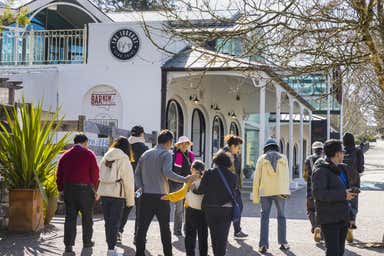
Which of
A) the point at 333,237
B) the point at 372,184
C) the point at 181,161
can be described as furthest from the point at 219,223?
the point at 372,184

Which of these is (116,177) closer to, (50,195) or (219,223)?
(219,223)

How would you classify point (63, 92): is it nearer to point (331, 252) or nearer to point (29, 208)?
point (29, 208)

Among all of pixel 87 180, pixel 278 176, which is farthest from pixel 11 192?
pixel 278 176

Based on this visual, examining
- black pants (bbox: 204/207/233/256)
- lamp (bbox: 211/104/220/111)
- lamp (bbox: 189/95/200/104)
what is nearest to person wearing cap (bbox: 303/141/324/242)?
black pants (bbox: 204/207/233/256)

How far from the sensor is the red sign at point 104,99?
17.8 m

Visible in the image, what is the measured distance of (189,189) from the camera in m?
7.17

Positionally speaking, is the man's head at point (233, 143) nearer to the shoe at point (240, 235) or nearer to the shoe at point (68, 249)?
the shoe at point (240, 235)

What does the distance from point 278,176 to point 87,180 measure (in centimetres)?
278

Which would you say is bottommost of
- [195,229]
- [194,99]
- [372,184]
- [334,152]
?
[372,184]

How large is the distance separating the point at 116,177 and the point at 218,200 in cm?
156

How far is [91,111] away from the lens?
17.9m

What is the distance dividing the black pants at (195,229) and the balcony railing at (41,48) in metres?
11.9

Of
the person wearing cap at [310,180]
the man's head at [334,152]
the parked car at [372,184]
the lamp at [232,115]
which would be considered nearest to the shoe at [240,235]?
the person wearing cap at [310,180]

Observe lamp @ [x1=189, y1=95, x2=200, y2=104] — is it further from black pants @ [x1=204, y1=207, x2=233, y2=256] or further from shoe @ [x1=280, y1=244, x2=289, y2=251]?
black pants @ [x1=204, y1=207, x2=233, y2=256]
